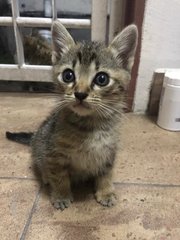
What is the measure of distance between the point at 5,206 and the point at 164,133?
2.66 ft

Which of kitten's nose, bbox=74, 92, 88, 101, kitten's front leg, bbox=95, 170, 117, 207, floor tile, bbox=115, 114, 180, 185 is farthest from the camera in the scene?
floor tile, bbox=115, 114, 180, 185

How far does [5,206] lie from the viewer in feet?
3.63

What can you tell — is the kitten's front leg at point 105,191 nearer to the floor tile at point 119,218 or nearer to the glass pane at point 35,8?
the floor tile at point 119,218

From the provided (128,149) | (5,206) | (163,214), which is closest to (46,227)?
(5,206)

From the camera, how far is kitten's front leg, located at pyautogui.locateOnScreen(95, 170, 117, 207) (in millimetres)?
1130

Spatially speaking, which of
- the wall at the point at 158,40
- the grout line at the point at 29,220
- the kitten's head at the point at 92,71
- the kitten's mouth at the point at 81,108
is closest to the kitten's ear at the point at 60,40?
the kitten's head at the point at 92,71

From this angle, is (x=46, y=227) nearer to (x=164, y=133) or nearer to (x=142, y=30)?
(x=164, y=133)

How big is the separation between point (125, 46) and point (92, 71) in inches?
6.4

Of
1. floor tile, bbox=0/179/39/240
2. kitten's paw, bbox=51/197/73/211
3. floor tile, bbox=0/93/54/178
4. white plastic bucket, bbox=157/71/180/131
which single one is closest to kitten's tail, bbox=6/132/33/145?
floor tile, bbox=0/93/54/178

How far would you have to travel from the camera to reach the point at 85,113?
99 cm

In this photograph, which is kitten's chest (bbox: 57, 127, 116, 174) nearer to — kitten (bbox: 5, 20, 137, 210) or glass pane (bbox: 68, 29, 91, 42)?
kitten (bbox: 5, 20, 137, 210)

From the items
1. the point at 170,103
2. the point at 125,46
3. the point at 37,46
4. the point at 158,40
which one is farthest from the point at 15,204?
the point at 37,46

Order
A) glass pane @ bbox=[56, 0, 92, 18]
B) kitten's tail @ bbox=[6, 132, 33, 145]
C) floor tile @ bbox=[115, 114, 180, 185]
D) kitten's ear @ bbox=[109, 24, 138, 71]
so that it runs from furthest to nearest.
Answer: glass pane @ bbox=[56, 0, 92, 18]
kitten's tail @ bbox=[6, 132, 33, 145]
floor tile @ bbox=[115, 114, 180, 185]
kitten's ear @ bbox=[109, 24, 138, 71]

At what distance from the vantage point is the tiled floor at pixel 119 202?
1.02 metres
